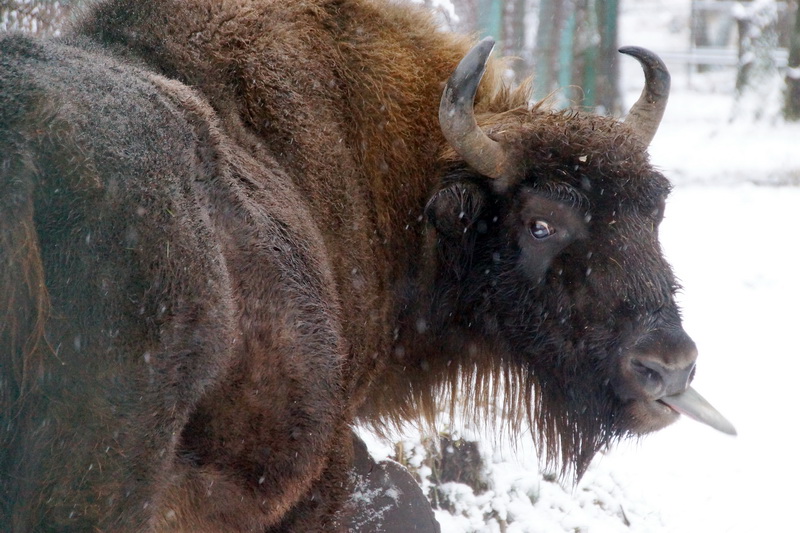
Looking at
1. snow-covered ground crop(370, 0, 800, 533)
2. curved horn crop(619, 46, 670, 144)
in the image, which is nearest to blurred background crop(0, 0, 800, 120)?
curved horn crop(619, 46, 670, 144)

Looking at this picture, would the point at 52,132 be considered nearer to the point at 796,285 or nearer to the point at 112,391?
the point at 112,391

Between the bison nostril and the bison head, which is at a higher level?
the bison head

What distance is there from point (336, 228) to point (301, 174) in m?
0.25

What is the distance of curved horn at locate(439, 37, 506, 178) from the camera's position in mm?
3023

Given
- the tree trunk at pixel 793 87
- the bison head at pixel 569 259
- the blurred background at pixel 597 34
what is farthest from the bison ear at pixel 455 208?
the tree trunk at pixel 793 87

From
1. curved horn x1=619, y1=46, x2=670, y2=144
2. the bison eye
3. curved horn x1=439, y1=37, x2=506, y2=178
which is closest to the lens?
curved horn x1=439, y1=37, x2=506, y2=178

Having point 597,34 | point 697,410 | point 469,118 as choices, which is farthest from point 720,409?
point 597,34

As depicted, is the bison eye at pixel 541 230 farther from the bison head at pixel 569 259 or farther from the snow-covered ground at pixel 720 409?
the snow-covered ground at pixel 720 409

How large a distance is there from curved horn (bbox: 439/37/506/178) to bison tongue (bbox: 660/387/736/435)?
1.17 meters

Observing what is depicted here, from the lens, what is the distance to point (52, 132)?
2.01m

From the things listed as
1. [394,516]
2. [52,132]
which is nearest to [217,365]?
[52,132]

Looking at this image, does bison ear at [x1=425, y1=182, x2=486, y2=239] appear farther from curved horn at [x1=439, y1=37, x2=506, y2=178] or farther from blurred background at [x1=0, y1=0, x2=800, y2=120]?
blurred background at [x1=0, y1=0, x2=800, y2=120]

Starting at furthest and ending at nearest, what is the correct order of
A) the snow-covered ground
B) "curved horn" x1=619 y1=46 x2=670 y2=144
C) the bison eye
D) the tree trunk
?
the tree trunk
the snow-covered ground
"curved horn" x1=619 y1=46 x2=670 y2=144
the bison eye

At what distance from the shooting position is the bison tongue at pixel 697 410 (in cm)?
305
